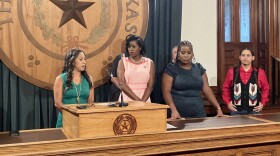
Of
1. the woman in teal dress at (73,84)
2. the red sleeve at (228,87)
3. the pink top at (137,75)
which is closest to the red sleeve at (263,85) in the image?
the red sleeve at (228,87)

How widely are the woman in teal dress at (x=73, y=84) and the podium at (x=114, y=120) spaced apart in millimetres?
603

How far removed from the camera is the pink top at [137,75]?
10.8 ft

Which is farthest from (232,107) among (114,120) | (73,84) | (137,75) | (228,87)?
(114,120)

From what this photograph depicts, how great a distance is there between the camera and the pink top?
3.28 m

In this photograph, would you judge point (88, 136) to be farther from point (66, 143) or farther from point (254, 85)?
point (254, 85)

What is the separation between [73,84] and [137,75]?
0.75 meters

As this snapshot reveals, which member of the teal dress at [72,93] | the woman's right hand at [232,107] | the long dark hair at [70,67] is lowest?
the woman's right hand at [232,107]

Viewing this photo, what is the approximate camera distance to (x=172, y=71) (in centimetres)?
315

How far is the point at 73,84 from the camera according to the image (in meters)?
2.73

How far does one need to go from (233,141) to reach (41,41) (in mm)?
1943

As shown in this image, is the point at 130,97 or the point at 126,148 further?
the point at 130,97

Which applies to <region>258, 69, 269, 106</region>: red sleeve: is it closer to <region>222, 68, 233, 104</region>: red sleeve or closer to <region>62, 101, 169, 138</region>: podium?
<region>222, 68, 233, 104</region>: red sleeve

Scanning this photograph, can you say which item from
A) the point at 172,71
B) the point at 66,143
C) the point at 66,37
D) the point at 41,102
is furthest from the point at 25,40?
the point at 66,143

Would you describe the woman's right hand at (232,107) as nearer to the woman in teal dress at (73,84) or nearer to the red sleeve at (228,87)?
the red sleeve at (228,87)
